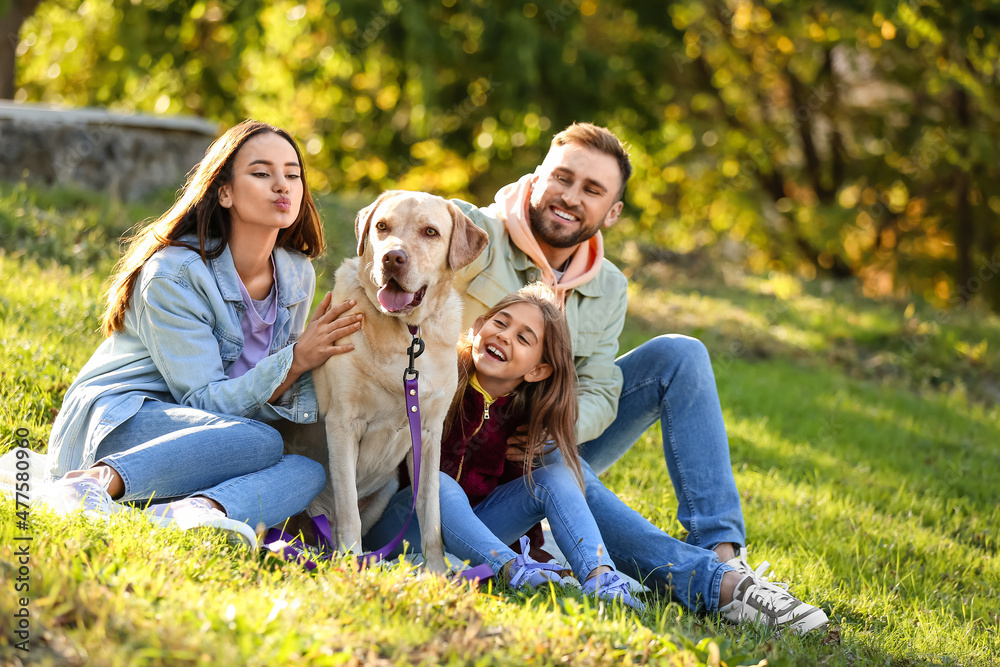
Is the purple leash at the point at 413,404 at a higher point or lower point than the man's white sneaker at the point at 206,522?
higher

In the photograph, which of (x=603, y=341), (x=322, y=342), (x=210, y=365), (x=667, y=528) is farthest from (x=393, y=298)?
(x=667, y=528)

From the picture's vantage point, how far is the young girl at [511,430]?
328 centimetres

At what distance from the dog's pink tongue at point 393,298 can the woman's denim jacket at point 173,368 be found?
39 centimetres

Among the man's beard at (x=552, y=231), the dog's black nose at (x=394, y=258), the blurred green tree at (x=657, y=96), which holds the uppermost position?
the blurred green tree at (x=657, y=96)

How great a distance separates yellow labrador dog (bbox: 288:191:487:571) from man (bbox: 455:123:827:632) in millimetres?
651

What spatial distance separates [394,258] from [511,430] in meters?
0.94

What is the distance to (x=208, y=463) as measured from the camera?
296 cm

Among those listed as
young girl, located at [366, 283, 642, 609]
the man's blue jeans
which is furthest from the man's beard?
the man's blue jeans

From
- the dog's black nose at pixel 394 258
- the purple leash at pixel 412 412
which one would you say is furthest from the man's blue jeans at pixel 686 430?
the dog's black nose at pixel 394 258

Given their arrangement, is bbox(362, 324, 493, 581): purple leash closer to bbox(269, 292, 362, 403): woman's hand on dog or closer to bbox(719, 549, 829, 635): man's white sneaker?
bbox(269, 292, 362, 403): woman's hand on dog

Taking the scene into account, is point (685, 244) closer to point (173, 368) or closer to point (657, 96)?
point (657, 96)

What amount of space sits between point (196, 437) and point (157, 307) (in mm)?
528

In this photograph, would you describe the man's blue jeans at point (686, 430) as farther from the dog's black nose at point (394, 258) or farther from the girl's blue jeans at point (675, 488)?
the dog's black nose at point (394, 258)

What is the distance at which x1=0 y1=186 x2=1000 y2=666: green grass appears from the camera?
209 centimetres
